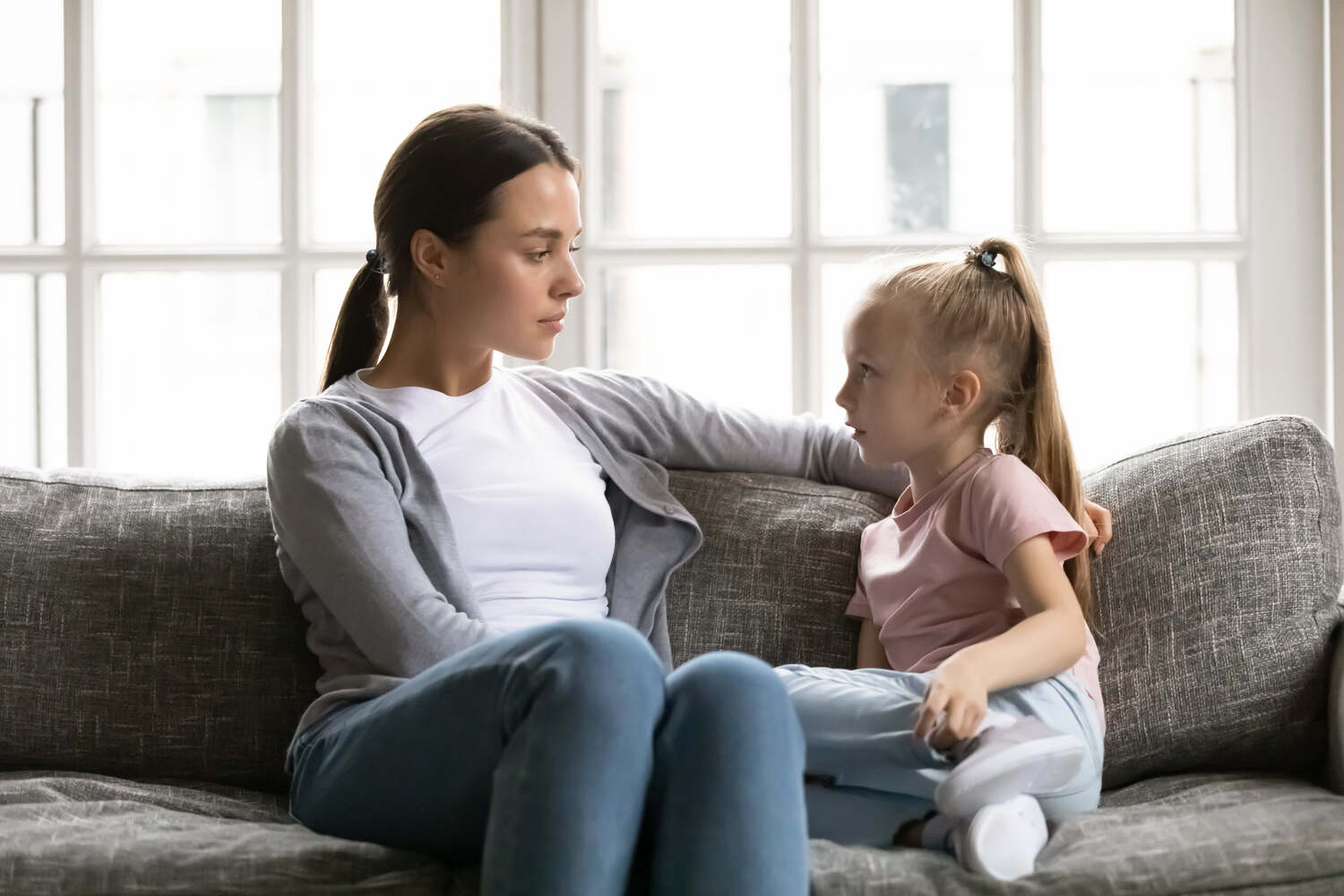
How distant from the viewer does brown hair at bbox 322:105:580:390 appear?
153 centimetres

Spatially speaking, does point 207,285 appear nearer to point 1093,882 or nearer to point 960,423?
point 960,423

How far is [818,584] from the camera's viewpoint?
Result: 5.50ft

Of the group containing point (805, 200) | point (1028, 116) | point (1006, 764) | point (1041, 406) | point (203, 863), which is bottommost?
point (203, 863)

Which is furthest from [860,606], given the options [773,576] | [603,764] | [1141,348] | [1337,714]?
[1141,348]

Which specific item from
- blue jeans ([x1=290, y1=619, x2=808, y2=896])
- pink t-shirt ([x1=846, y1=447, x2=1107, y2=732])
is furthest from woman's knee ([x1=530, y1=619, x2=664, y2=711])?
pink t-shirt ([x1=846, y1=447, x2=1107, y2=732])

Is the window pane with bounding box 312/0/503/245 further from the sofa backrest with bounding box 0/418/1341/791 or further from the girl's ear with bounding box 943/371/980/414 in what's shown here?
the girl's ear with bounding box 943/371/980/414

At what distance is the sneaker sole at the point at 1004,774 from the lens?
1139 mm

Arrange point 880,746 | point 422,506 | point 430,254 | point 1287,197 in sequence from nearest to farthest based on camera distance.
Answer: point 880,746 → point 422,506 → point 430,254 → point 1287,197

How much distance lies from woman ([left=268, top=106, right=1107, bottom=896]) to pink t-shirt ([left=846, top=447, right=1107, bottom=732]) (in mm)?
→ 272

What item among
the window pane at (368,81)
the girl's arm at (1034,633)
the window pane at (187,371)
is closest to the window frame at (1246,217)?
the window pane at (368,81)

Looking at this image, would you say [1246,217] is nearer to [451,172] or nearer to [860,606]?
[860,606]

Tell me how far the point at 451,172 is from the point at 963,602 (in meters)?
0.78

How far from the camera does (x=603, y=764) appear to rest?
3.41ft

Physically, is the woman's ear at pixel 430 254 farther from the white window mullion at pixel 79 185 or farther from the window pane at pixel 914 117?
the white window mullion at pixel 79 185
